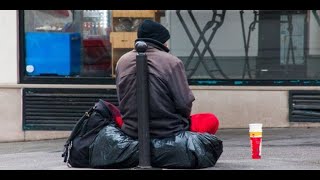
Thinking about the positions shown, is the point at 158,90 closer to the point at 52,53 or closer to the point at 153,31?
the point at 153,31

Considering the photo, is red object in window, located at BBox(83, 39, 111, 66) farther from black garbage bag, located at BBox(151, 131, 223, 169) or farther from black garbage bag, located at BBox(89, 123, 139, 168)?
black garbage bag, located at BBox(151, 131, 223, 169)

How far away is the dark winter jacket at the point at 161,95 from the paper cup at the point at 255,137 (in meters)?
0.69

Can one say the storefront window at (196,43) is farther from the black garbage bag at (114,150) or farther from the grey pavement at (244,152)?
the black garbage bag at (114,150)

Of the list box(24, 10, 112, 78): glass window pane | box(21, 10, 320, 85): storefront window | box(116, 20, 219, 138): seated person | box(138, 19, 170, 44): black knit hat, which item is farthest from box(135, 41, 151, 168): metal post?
box(24, 10, 112, 78): glass window pane

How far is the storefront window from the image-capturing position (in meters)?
11.0

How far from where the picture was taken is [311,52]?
1104cm

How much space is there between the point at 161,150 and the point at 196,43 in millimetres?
4590

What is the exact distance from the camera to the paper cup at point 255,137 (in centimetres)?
720

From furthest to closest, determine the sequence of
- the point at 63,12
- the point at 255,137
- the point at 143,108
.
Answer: the point at 63,12 < the point at 255,137 < the point at 143,108

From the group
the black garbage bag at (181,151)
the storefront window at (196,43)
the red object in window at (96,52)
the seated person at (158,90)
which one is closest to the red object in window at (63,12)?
the storefront window at (196,43)

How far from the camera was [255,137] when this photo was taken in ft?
24.0

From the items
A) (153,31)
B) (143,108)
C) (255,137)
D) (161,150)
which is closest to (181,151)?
(161,150)
